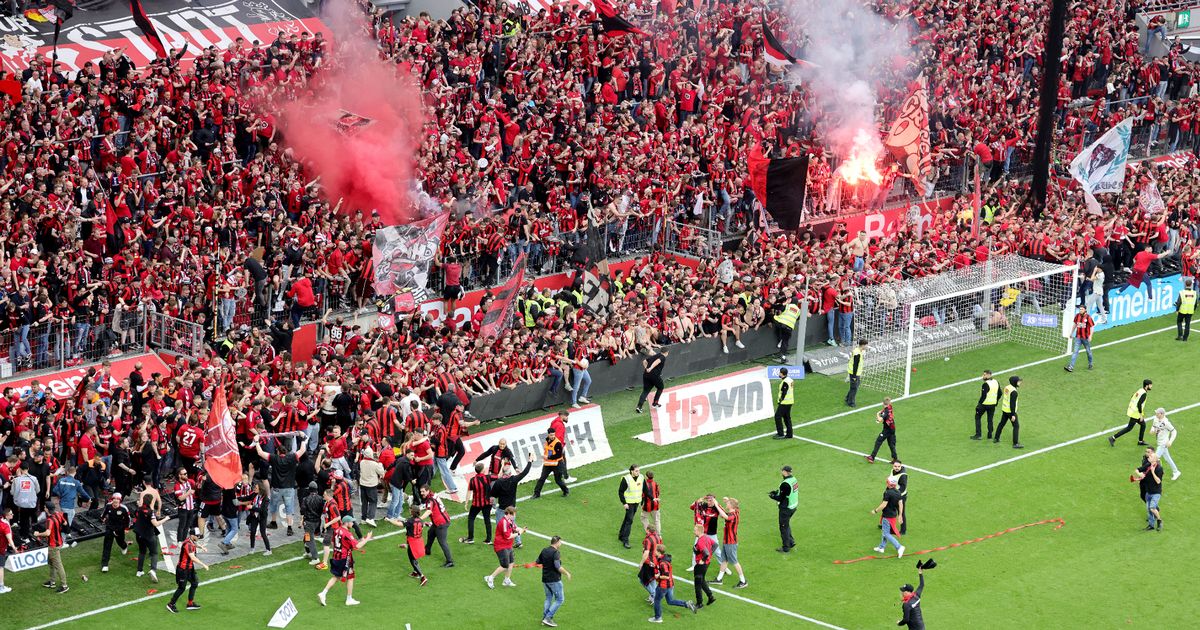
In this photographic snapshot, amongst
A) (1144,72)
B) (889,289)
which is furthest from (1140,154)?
(889,289)

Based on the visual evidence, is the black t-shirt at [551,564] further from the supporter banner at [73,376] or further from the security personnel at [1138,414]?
the security personnel at [1138,414]

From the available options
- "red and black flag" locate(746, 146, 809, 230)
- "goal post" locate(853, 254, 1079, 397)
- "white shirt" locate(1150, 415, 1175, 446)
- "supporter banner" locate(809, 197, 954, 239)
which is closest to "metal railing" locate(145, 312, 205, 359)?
"goal post" locate(853, 254, 1079, 397)

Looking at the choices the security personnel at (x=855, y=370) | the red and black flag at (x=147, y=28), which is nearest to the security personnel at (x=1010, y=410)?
the security personnel at (x=855, y=370)

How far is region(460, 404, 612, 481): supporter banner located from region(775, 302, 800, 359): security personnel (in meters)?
6.50

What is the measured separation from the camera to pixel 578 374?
114 ft

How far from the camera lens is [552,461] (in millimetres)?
30281

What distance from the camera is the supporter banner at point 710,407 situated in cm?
3353

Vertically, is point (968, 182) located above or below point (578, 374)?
above

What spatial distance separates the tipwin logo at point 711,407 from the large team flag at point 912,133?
42.0 ft

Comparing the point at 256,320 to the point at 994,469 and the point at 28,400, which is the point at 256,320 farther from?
the point at 994,469

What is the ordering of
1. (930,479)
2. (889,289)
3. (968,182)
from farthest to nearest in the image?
(968,182) → (889,289) → (930,479)

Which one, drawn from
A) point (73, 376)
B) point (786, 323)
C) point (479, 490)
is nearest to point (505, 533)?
point (479, 490)

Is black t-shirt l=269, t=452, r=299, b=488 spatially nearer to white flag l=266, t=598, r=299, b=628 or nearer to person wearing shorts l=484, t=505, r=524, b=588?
white flag l=266, t=598, r=299, b=628

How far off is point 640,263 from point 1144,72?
70.8ft
